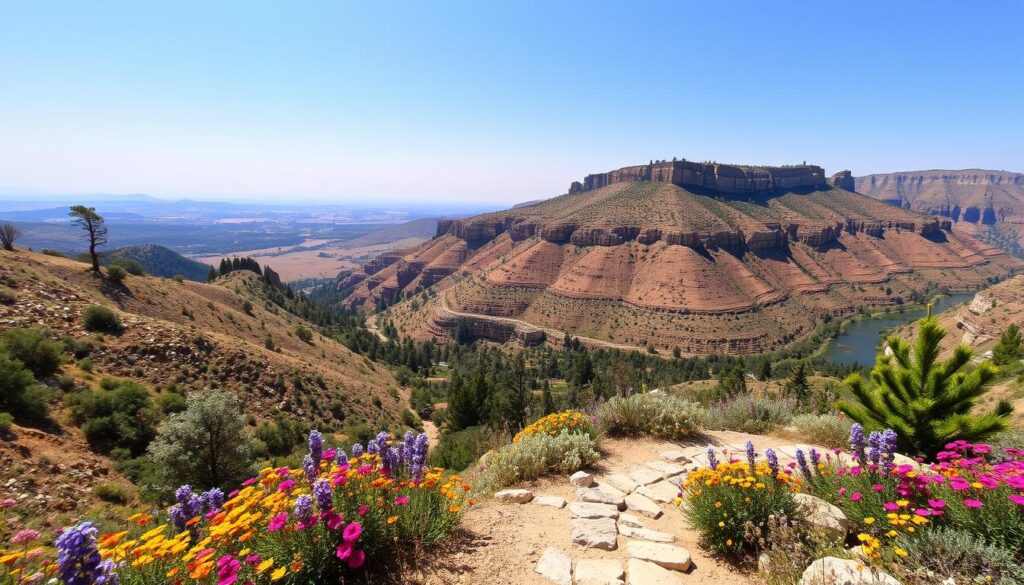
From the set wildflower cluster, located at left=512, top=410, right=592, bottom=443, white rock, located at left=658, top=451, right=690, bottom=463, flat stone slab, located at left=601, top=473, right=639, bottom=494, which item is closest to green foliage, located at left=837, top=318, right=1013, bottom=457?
white rock, located at left=658, top=451, right=690, bottom=463

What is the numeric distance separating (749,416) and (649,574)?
8.71m

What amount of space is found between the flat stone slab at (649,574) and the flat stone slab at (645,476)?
2.73m

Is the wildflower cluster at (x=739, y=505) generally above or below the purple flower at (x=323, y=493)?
below

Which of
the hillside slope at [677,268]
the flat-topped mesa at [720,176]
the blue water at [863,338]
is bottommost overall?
the blue water at [863,338]

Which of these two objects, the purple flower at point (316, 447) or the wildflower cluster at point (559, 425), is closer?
the purple flower at point (316, 447)

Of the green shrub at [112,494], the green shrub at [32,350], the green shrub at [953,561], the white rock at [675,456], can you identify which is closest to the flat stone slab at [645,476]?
the white rock at [675,456]

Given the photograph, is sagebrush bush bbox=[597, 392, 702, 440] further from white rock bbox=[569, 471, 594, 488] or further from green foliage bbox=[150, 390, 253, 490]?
green foliage bbox=[150, 390, 253, 490]

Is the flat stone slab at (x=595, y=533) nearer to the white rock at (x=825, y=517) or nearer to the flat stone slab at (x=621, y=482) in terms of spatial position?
the flat stone slab at (x=621, y=482)

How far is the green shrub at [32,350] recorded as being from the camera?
15.2 m

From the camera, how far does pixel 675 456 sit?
8.89 meters

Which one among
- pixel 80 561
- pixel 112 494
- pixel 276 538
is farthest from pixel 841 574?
pixel 112 494

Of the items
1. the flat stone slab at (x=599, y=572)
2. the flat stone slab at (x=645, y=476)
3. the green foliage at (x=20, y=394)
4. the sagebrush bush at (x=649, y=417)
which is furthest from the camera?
the green foliage at (x=20, y=394)

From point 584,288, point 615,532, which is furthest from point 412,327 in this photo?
point 615,532

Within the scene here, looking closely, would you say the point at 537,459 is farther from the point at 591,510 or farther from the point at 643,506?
the point at 643,506
